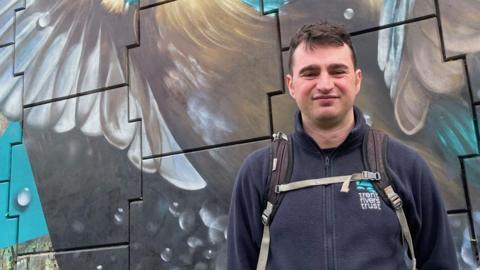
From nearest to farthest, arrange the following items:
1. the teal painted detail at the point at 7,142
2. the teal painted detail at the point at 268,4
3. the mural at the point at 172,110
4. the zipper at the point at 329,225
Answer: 1. the zipper at the point at 329,225
2. the mural at the point at 172,110
3. the teal painted detail at the point at 268,4
4. the teal painted detail at the point at 7,142

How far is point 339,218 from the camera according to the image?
5.19 feet

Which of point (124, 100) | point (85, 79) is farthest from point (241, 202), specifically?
point (85, 79)

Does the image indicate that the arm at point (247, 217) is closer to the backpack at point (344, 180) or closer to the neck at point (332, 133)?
the backpack at point (344, 180)

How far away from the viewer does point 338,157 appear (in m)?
1.70

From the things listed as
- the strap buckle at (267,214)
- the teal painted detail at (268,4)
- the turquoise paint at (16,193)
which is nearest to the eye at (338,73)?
the strap buckle at (267,214)

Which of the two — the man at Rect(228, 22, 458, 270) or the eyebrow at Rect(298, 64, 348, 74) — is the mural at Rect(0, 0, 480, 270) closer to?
the man at Rect(228, 22, 458, 270)

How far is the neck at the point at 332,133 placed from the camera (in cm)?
172

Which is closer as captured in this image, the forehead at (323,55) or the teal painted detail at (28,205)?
the forehead at (323,55)

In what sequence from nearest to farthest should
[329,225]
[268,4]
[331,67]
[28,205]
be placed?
1. [329,225]
2. [331,67]
3. [268,4]
4. [28,205]

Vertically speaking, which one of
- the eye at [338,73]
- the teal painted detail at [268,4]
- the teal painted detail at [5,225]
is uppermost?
the teal painted detail at [268,4]

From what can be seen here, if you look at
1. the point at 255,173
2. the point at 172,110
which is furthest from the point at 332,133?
the point at 172,110

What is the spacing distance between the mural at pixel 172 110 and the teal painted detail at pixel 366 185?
1.32m

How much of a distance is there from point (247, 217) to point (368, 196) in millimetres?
423

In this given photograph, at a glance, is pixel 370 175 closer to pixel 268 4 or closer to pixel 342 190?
pixel 342 190
